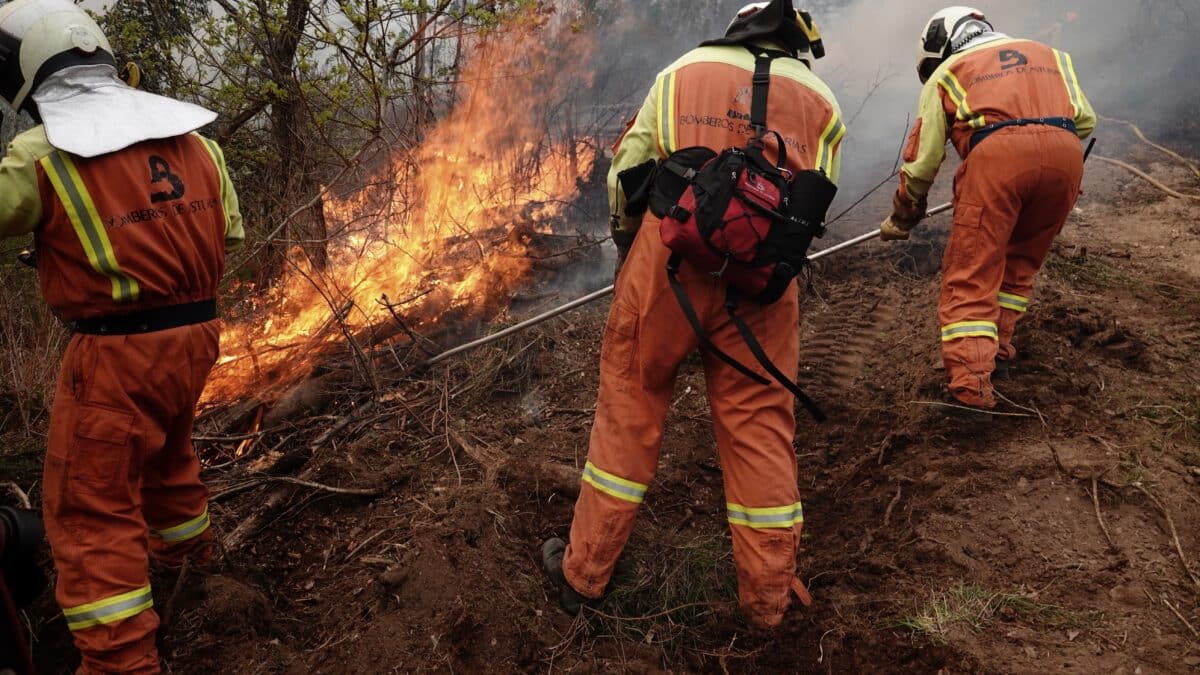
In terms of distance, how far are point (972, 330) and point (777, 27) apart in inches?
81.4

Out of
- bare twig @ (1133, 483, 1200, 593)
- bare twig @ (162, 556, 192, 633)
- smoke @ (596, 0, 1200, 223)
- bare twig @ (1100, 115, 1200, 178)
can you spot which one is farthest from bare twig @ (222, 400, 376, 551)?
bare twig @ (1100, 115, 1200, 178)

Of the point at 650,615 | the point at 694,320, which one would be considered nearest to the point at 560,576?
the point at 650,615

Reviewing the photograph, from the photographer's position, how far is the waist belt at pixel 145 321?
2.35 meters

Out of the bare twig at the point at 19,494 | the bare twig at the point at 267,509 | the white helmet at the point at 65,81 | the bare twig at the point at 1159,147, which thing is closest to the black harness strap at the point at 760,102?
the white helmet at the point at 65,81

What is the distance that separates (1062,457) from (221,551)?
3818mm

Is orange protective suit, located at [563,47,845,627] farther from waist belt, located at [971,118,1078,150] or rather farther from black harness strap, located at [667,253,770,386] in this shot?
waist belt, located at [971,118,1078,150]

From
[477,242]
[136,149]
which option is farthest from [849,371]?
[136,149]

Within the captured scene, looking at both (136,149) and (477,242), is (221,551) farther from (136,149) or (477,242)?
(477,242)

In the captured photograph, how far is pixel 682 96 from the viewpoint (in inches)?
99.5

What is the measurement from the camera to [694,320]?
2.40 m

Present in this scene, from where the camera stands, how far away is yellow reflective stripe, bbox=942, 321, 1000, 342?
3633mm

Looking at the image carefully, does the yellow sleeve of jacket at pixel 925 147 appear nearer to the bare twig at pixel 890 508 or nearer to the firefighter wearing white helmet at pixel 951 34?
the firefighter wearing white helmet at pixel 951 34

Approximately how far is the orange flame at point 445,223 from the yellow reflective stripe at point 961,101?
11.3 feet

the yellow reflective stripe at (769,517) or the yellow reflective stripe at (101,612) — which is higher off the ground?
the yellow reflective stripe at (769,517)
